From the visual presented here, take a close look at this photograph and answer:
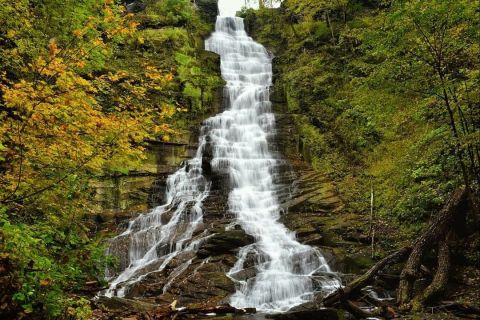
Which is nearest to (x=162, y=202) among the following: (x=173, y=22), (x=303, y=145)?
(x=303, y=145)

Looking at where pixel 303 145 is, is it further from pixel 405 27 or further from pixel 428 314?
pixel 428 314

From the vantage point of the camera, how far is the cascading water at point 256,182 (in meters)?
9.34

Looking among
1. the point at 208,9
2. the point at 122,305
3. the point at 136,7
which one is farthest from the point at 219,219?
the point at 208,9

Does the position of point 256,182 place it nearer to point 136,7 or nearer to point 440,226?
point 440,226

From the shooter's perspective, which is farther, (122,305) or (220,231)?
(220,231)

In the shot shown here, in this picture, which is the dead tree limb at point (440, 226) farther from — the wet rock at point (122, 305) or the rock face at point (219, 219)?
the wet rock at point (122, 305)

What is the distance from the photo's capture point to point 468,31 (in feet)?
25.3

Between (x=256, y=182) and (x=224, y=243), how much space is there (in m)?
4.96

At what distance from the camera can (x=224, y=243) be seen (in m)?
11.3

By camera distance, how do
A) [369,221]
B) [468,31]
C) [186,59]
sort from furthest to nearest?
[186,59] < [369,221] < [468,31]

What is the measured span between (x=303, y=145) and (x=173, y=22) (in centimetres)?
1386

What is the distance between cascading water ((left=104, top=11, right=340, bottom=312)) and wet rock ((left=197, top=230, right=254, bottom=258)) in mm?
309

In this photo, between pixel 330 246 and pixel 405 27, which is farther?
pixel 330 246

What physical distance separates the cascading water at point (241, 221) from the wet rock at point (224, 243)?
0.31m
